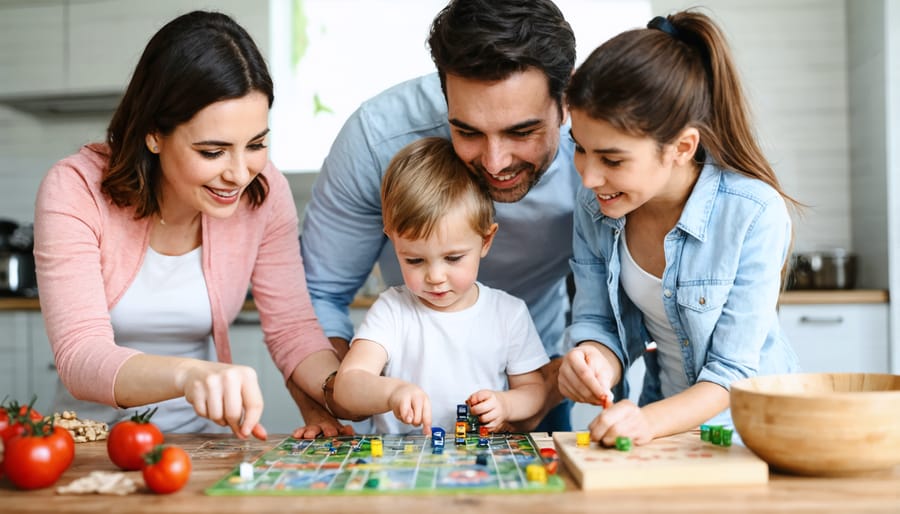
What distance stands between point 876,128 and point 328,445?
3.06 meters

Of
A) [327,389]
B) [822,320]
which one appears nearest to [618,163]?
[327,389]

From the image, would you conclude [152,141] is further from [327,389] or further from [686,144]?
[686,144]

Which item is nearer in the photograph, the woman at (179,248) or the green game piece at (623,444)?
the green game piece at (623,444)

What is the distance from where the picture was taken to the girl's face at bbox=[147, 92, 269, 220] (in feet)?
4.82

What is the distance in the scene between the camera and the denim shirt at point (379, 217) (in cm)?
182

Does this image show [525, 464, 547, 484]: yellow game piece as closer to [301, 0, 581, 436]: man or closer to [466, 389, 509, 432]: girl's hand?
[466, 389, 509, 432]: girl's hand

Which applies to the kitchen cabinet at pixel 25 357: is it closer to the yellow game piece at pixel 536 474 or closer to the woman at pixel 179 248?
the woman at pixel 179 248

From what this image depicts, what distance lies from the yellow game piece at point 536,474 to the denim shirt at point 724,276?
16.7 inches

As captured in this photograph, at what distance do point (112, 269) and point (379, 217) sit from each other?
0.58 meters

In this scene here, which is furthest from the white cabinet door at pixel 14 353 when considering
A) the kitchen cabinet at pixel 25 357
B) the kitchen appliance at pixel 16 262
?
the kitchen appliance at pixel 16 262

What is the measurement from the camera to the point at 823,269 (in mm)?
3541

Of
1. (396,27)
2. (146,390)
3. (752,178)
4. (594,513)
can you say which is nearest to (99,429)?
(146,390)

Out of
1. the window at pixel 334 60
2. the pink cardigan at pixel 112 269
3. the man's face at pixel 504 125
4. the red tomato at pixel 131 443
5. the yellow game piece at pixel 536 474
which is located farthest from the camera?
the window at pixel 334 60

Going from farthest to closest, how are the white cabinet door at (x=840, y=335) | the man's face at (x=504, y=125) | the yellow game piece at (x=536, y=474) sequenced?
1. the white cabinet door at (x=840, y=335)
2. the man's face at (x=504, y=125)
3. the yellow game piece at (x=536, y=474)
